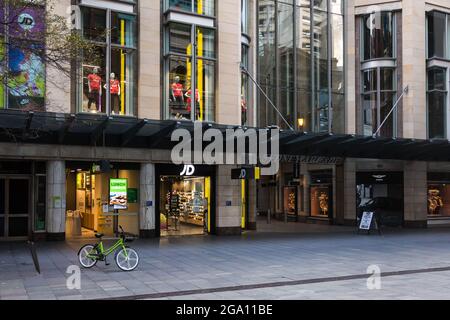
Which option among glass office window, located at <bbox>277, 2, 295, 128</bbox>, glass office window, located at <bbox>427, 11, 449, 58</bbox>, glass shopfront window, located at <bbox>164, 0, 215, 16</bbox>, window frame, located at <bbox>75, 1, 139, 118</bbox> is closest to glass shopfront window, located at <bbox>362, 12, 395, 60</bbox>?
glass office window, located at <bbox>427, 11, 449, 58</bbox>

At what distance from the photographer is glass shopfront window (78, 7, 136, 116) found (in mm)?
20203

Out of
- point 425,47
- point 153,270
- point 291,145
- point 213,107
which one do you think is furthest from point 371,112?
point 153,270

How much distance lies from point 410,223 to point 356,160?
4.31m

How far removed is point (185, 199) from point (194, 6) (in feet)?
26.7

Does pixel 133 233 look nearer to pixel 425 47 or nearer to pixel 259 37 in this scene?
pixel 259 37

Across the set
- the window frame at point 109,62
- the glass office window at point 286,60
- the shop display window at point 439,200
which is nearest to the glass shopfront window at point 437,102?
the shop display window at point 439,200

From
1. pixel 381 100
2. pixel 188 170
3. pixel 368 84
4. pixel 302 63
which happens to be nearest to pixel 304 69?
pixel 302 63

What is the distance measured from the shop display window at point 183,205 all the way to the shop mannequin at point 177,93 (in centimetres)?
312

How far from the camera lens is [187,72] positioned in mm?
21969

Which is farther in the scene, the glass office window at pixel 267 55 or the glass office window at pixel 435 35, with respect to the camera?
the glass office window at pixel 435 35

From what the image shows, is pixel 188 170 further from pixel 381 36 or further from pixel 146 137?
pixel 381 36

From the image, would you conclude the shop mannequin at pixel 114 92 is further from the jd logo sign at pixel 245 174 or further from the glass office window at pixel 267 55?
the glass office window at pixel 267 55

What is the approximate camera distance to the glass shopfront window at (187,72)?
21.7m

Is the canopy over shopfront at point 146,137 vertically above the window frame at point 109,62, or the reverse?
the window frame at point 109,62
